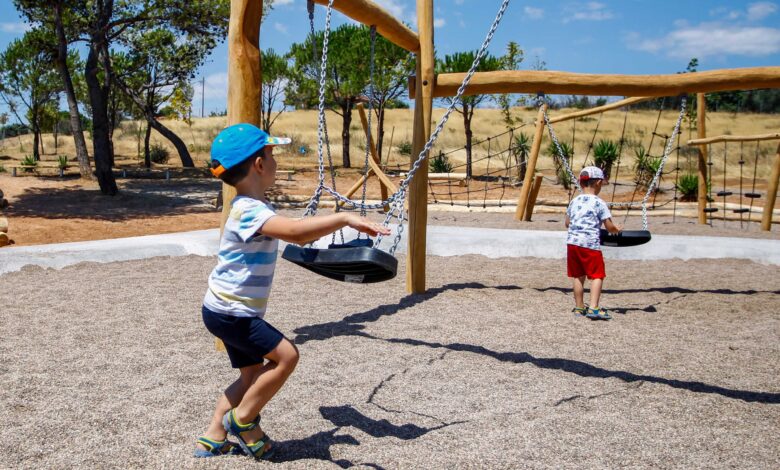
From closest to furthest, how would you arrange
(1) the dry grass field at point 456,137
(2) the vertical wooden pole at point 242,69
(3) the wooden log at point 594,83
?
(2) the vertical wooden pole at point 242,69 < (3) the wooden log at point 594,83 < (1) the dry grass field at point 456,137

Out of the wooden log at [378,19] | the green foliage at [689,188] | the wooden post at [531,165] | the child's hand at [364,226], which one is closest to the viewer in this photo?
the child's hand at [364,226]

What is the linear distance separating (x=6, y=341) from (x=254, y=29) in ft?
8.59

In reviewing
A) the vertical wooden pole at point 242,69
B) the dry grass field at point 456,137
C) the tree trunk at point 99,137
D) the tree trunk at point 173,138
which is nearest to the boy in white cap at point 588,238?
the vertical wooden pole at point 242,69

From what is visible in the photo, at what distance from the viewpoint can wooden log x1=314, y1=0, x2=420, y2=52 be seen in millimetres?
5195

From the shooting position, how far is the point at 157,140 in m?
48.9

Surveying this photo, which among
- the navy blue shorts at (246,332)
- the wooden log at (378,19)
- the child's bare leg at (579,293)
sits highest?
the wooden log at (378,19)

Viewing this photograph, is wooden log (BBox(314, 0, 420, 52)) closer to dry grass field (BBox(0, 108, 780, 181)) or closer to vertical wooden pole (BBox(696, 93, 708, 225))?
vertical wooden pole (BBox(696, 93, 708, 225))

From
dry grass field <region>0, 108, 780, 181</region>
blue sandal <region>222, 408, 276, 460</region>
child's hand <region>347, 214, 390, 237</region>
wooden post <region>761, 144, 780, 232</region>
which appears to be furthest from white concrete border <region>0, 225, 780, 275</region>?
dry grass field <region>0, 108, 780, 181</region>

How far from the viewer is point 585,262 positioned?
5.79 metres

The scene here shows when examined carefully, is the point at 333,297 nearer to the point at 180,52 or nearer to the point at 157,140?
the point at 180,52

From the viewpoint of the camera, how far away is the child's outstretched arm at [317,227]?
7.97ft

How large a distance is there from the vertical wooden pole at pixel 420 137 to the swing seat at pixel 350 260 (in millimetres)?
3112

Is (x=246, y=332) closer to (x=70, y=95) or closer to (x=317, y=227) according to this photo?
(x=317, y=227)

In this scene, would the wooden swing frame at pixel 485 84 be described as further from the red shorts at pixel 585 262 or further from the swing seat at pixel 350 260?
the swing seat at pixel 350 260
